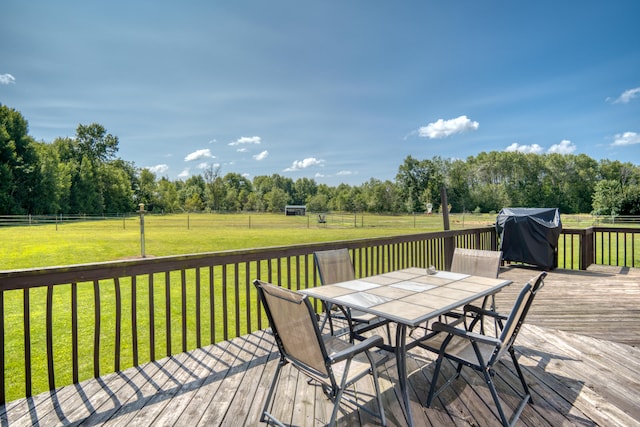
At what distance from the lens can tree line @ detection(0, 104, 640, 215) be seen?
95.7 feet

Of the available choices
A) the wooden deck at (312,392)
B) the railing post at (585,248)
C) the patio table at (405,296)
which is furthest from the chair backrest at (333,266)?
the railing post at (585,248)

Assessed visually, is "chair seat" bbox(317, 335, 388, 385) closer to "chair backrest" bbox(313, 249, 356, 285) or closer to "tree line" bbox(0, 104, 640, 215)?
"chair backrest" bbox(313, 249, 356, 285)

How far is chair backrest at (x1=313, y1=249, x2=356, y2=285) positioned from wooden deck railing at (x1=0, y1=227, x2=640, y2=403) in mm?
330

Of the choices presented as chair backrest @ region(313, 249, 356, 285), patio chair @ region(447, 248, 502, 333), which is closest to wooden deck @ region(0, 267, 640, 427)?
patio chair @ region(447, 248, 502, 333)

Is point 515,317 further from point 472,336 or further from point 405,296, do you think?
point 405,296

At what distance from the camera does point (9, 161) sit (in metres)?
28.4

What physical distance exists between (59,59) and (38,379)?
1346 cm

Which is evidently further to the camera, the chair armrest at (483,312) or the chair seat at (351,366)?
the chair armrest at (483,312)

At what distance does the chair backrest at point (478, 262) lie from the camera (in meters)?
3.17

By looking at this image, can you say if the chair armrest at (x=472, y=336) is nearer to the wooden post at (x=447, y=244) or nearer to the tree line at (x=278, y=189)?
the wooden post at (x=447, y=244)

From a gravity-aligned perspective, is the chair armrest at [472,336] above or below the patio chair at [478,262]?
below

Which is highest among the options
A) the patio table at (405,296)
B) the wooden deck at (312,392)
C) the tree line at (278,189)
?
the tree line at (278,189)

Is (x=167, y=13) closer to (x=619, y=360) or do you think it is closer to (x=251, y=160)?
(x=619, y=360)

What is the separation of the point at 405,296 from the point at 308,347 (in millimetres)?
850
